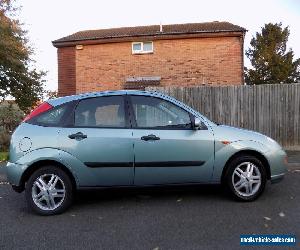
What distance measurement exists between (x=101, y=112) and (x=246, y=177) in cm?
228

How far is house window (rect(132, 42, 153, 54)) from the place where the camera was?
2114 cm

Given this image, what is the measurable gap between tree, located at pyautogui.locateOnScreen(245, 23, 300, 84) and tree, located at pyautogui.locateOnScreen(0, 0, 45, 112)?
2150 cm

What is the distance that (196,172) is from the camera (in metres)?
5.66

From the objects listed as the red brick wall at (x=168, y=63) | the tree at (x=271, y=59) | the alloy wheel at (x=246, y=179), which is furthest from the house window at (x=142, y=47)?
the tree at (x=271, y=59)

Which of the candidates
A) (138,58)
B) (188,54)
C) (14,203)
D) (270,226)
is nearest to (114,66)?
(138,58)

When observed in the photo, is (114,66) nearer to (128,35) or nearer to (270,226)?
(128,35)

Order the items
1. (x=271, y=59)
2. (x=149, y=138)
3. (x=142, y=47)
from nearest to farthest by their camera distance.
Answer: (x=149, y=138), (x=142, y=47), (x=271, y=59)

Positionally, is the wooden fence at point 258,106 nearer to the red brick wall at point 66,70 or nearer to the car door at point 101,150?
the car door at point 101,150

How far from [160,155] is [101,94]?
1265 millimetres

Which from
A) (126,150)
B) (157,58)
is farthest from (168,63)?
(126,150)

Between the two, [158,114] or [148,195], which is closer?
[158,114]

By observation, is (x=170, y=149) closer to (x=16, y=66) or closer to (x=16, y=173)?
(x=16, y=173)

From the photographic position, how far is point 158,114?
583 centimetres

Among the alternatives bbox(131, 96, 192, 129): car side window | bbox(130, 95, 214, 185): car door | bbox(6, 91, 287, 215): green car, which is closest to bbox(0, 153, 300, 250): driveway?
bbox(6, 91, 287, 215): green car
